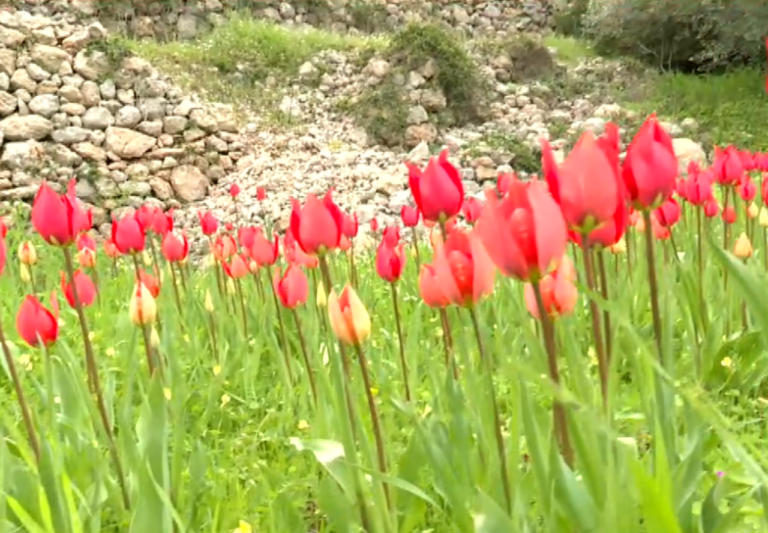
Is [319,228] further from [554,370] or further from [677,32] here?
[677,32]

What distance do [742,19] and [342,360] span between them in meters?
10.7

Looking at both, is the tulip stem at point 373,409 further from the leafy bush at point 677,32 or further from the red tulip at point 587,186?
the leafy bush at point 677,32

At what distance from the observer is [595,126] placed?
9.57 m

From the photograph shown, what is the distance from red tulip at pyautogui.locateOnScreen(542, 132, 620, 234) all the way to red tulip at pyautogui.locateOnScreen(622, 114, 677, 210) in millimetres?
107

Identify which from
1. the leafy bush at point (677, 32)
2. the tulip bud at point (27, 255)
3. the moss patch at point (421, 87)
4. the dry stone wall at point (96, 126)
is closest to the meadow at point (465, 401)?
the tulip bud at point (27, 255)

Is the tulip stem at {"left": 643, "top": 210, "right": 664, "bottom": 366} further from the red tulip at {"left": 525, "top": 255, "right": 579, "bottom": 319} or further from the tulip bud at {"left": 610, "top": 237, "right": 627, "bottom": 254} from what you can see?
the tulip bud at {"left": 610, "top": 237, "right": 627, "bottom": 254}

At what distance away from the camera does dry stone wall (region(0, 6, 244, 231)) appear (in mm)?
7953

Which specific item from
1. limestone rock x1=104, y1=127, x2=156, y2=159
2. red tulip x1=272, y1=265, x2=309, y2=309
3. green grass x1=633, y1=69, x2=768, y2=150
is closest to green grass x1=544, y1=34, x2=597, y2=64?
green grass x1=633, y1=69, x2=768, y2=150

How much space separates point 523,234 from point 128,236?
149cm

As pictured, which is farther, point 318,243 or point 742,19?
point 742,19

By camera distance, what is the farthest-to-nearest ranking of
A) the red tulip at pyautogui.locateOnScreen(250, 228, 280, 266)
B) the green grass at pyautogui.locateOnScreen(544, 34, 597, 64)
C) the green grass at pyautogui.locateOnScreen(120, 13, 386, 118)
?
the green grass at pyautogui.locateOnScreen(544, 34, 597, 64), the green grass at pyautogui.locateOnScreen(120, 13, 386, 118), the red tulip at pyautogui.locateOnScreen(250, 228, 280, 266)

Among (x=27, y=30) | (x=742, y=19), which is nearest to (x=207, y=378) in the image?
(x=27, y=30)

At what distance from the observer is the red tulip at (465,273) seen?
98cm

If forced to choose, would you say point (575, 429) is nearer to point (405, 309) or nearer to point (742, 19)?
point (405, 309)
